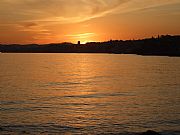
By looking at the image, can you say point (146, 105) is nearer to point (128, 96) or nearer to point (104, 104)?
point (104, 104)

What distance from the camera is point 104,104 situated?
4228cm

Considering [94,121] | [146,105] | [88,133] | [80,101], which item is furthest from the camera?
[80,101]

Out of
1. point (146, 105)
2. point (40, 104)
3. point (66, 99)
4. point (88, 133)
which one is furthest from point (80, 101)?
point (88, 133)

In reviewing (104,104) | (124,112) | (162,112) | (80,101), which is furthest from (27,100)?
(162,112)

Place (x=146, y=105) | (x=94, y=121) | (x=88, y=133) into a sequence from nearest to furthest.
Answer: (x=88, y=133) < (x=94, y=121) < (x=146, y=105)

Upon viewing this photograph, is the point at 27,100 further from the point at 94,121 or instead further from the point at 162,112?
the point at 162,112

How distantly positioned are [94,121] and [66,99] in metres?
15.7

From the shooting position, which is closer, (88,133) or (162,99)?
(88,133)

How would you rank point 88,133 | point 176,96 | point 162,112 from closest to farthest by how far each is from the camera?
point 88,133
point 162,112
point 176,96

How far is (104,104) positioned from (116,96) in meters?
8.49

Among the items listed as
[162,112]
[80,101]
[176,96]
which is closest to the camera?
[162,112]

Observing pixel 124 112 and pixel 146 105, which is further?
pixel 146 105

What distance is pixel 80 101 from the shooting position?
148ft

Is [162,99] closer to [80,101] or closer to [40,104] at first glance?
[80,101]
